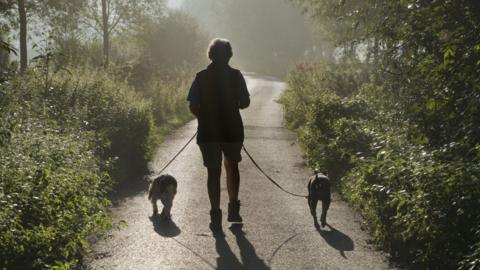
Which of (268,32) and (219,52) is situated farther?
(268,32)

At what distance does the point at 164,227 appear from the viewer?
8.12m

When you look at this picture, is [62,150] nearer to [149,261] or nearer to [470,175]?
[149,261]

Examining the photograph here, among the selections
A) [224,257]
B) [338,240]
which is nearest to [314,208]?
[338,240]

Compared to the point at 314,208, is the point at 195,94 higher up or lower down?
higher up

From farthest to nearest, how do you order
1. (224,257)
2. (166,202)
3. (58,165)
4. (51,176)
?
(166,202) → (58,165) → (224,257) → (51,176)

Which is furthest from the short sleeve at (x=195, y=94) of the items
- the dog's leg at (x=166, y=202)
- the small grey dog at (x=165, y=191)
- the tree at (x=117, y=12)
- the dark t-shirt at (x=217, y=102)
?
the tree at (x=117, y=12)

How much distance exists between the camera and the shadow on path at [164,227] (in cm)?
780

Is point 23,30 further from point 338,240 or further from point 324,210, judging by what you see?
point 338,240

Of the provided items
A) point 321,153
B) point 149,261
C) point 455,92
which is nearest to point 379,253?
point 455,92

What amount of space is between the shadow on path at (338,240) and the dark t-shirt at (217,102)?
Result: 172 centimetres

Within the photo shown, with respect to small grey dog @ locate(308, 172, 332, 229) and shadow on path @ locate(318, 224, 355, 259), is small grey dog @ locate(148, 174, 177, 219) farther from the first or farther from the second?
shadow on path @ locate(318, 224, 355, 259)

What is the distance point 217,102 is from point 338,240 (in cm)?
233

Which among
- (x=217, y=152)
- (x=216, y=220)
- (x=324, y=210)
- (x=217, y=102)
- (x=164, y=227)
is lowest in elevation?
(x=164, y=227)

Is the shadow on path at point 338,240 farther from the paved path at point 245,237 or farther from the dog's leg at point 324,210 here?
the dog's leg at point 324,210
